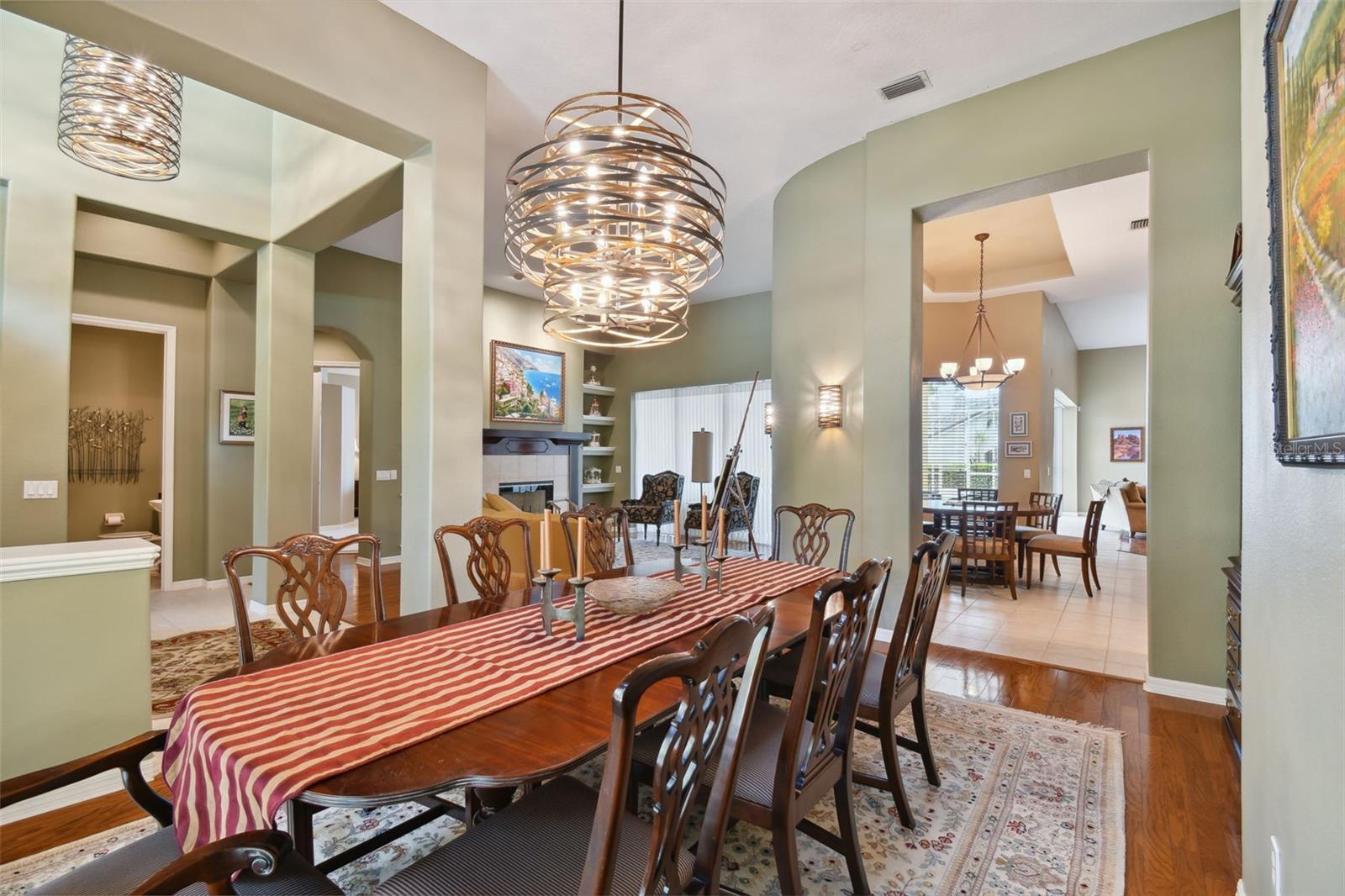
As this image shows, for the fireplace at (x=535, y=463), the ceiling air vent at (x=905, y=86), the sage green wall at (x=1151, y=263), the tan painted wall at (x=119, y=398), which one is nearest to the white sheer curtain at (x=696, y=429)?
the fireplace at (x=535, y=463)

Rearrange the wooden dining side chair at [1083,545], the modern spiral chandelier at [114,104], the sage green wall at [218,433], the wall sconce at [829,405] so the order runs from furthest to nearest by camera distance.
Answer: the sage green wall at [218,433] < the wooden dining side chair at [1083,545] < the wall sconce at [829,405] < the modern spiral chandelier at [114,104]

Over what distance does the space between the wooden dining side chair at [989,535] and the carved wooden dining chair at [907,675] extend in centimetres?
351

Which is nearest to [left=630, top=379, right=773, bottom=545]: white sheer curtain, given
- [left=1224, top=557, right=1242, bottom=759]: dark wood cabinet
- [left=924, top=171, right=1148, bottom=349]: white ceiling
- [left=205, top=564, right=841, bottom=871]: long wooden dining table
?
[left=924, top=171, right=1148, bottom=349]: white ceiling

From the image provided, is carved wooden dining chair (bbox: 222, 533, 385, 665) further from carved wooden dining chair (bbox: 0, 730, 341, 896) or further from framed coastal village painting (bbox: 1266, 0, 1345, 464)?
framed coastal village painting (bbox: 1266, 0, 1345, 464)

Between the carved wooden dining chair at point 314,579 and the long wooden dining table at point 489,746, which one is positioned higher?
the carved wooden dining chair at point 314,579

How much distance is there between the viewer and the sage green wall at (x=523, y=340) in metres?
8.13

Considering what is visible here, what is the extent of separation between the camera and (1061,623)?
15.2 ft

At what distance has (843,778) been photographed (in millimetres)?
1759

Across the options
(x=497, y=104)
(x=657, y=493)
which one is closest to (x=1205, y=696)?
(x=497, y=104)

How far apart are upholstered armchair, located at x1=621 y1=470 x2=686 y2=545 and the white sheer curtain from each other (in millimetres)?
337

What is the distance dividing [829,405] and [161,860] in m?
4.39

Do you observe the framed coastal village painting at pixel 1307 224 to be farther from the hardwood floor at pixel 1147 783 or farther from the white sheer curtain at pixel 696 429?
the white sheer curtain at pixel 696 429

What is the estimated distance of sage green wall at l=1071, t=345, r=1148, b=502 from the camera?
11.5 m

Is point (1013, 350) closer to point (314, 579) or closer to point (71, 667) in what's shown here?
point (314, 579)
